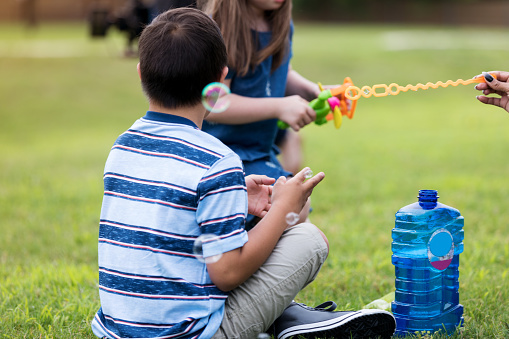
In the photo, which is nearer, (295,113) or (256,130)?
(295,113)

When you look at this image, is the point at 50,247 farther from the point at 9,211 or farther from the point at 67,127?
the point at 67,127

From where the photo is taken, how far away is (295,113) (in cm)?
273

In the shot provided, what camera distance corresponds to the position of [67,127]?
11117mm

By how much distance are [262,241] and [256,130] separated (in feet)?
3.96

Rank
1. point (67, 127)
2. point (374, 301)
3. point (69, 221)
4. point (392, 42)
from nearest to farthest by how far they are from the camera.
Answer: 1. point (374, 301)
2. point (69, 221)
3. point (67, 127)
4. point (392, 42)

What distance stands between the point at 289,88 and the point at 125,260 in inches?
66.8

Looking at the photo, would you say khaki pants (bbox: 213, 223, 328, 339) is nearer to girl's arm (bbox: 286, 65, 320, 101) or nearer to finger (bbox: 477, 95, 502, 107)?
finger (bbox: 477, 95, 502, 107)

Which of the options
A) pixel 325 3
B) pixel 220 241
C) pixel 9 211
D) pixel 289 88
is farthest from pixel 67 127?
pixel 325 3

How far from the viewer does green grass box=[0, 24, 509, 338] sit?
109 inches

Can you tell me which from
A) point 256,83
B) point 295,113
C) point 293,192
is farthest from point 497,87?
point 256,83

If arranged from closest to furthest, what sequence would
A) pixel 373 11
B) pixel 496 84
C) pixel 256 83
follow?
pixel 496 84, pixel 256 83, pixel 373 11

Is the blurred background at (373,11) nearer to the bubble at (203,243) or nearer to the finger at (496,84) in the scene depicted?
the finger at (496,84)

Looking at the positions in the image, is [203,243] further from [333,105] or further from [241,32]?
[241,32]

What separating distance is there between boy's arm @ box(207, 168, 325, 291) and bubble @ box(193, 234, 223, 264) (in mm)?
17
